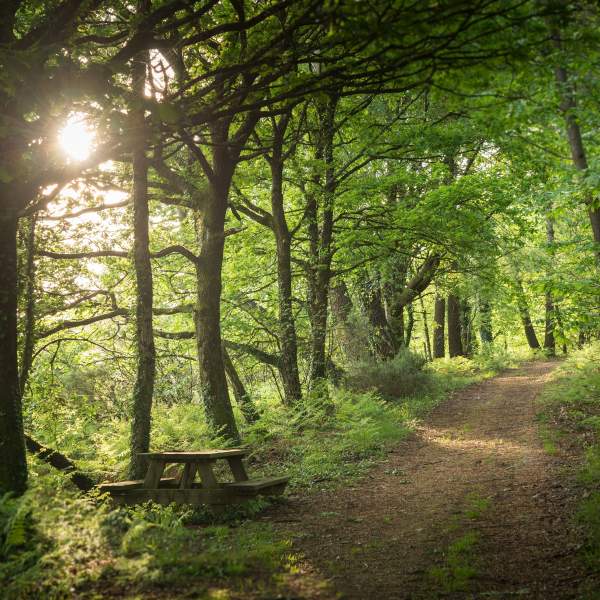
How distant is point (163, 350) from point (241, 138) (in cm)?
Answer: 781

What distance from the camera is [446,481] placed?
29.4 feet

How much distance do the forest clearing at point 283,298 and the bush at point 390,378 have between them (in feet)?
0.25

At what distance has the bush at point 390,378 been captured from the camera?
16.9m

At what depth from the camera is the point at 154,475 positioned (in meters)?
7.93

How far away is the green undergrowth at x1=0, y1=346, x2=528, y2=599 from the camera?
4602 mm

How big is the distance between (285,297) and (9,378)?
29.2ft

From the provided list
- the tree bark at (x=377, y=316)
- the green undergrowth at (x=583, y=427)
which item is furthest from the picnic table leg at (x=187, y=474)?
the tree bark at (x=377, y=316)

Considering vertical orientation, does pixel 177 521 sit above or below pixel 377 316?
below

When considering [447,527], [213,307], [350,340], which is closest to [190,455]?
[447,527]

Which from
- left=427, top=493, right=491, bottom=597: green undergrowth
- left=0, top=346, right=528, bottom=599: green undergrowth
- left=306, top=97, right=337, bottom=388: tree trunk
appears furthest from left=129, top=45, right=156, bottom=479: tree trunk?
left=306, top=97, right=337, bottom=388: tree trunk

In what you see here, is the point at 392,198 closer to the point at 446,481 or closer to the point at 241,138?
the point at 241,138

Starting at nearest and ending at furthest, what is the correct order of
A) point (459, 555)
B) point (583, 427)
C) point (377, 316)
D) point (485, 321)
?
point (459, 555)
point (583, 427)
point (377, 316)
point (485, 321)

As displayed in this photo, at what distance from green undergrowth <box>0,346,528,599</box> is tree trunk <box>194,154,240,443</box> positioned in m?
0.57

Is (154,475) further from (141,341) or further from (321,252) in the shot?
(321,252)
